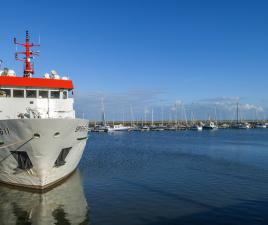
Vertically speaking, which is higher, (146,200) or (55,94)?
(55,94)

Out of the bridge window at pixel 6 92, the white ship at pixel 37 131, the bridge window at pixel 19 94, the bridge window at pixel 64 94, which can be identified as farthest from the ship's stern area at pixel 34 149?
the bridge window at pixel 64 94

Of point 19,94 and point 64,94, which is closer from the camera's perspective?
point 19,94

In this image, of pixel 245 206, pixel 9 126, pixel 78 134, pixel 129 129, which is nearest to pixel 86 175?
pixel 78 134

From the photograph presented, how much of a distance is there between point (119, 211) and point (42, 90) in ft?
34.4

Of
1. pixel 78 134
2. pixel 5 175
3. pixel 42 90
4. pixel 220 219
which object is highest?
pixel 42 90

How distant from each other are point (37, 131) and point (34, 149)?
112cm

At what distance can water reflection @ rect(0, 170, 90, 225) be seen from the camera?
1544 cm

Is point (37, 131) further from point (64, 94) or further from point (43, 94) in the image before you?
point (64, 94)

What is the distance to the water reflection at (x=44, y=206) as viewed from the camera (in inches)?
608

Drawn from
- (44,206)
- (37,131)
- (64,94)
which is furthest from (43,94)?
(44,206)

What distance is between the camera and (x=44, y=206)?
1747cm

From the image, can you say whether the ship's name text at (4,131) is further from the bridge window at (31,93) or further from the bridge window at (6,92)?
the bridge window at (31,93)

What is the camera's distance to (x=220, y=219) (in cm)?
1538

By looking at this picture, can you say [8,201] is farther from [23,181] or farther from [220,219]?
[220,219]
